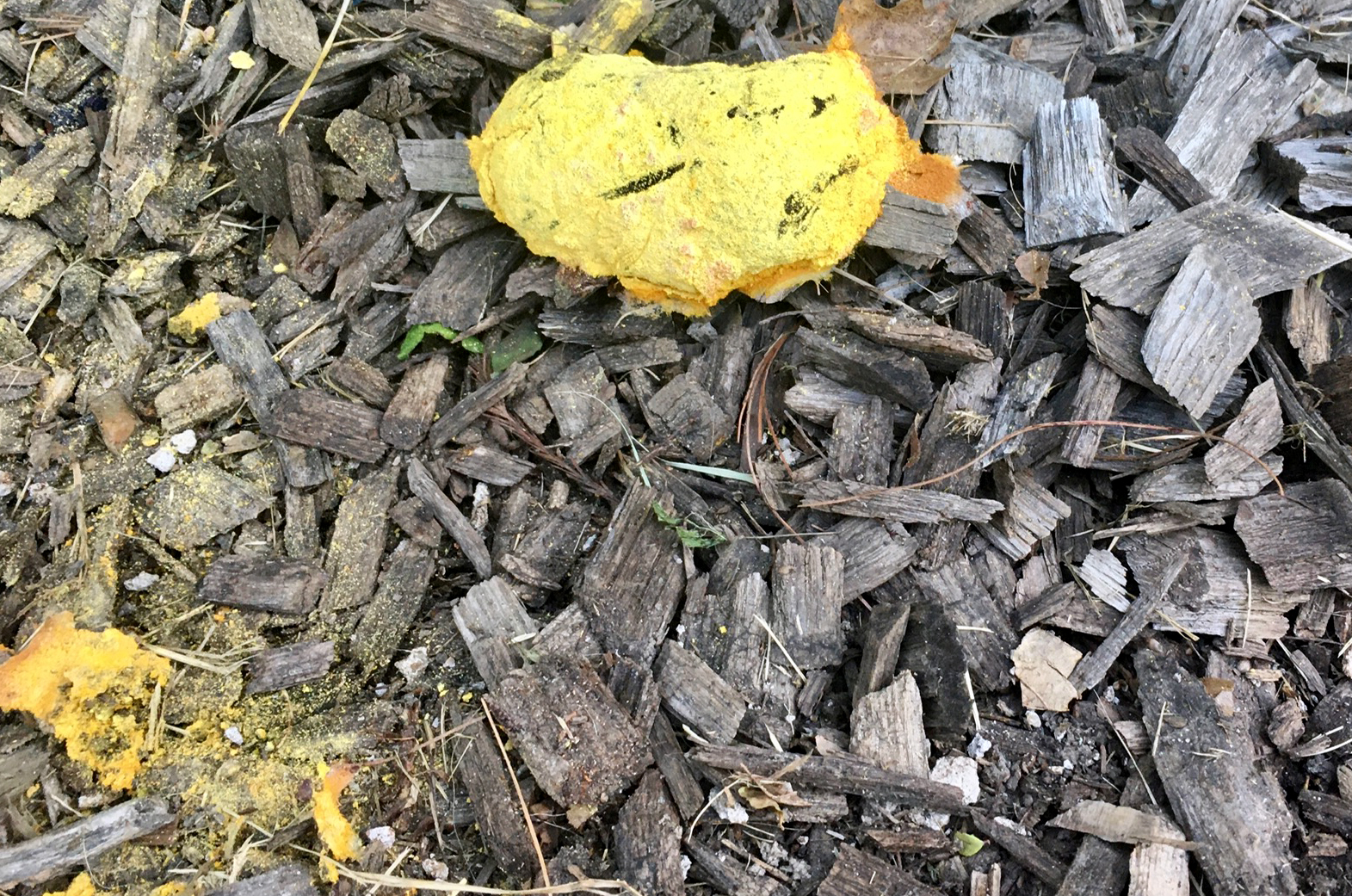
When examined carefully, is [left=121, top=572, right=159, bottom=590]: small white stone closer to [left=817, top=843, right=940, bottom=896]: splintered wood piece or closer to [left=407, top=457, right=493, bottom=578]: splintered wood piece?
[left=407, top=457, right=493, bottom=578]: splintered wood piece

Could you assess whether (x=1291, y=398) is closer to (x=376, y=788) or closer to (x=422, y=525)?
(x=422, y=525)

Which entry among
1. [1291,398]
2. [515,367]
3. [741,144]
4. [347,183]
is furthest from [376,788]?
[1291,398]

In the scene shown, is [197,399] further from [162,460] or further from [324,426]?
[324,426]

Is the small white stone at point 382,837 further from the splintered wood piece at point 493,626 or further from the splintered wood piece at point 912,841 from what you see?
the splintered wood piece at point 912,841

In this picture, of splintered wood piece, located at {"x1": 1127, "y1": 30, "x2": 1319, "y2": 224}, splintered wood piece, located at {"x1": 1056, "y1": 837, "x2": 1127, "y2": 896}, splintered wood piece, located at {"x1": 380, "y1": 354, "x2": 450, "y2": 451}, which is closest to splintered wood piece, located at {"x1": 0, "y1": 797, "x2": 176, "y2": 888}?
splintered wood piece, located at {"x1": 380, "y1": 354, "x2": 450, "y2": 451}

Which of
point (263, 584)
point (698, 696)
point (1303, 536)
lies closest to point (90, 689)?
point (263, 584)

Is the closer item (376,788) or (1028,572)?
(376,788)
